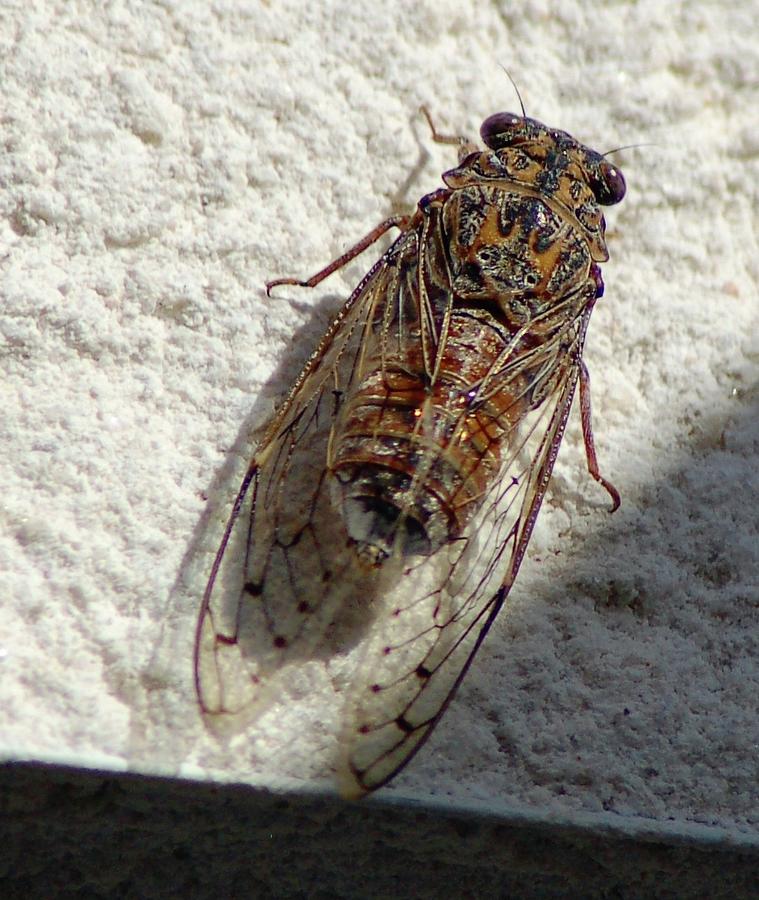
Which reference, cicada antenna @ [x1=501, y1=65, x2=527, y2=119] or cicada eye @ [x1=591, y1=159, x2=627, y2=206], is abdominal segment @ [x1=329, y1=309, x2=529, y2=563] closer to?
cicada eye @ [x1=591, y1=159, x2=627, y2=206]

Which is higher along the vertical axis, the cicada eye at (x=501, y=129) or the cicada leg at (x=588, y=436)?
the cicada eye at (x=501, y=129)

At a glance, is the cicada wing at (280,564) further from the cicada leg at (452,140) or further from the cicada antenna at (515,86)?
the cicada antenna at (515,86)

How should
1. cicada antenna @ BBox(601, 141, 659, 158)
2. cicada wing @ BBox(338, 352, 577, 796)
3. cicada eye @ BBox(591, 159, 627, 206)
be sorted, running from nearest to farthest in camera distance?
1. cicada wing @ BBox(338, 352, 577, 796)
2. cicada eye @ BBox(591, 159, 627, 206)
3. cicada antenna @ BBox(601, 141, 659, 158)

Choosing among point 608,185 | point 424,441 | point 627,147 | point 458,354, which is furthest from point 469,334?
point 627,147

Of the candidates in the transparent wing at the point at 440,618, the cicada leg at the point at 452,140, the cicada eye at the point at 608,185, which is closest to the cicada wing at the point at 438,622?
the transparent wing at the point at 440,618

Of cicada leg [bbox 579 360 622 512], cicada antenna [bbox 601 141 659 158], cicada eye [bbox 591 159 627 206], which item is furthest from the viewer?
cicada antenna [bbox 601 141 659 158]

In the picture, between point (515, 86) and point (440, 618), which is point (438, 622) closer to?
point (440, 618)

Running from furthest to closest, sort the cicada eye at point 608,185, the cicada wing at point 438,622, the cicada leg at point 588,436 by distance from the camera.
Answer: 1. the cicada eye at point 608,185
2. the cicada leg at point 588,436
3. the cicada wing at point 438,622

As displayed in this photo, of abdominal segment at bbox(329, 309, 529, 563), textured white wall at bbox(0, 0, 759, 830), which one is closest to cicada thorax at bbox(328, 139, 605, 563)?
abdominal segment at bbox(329, 309, 529, 563)

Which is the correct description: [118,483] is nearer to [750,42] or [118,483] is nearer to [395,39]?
[395,39]
